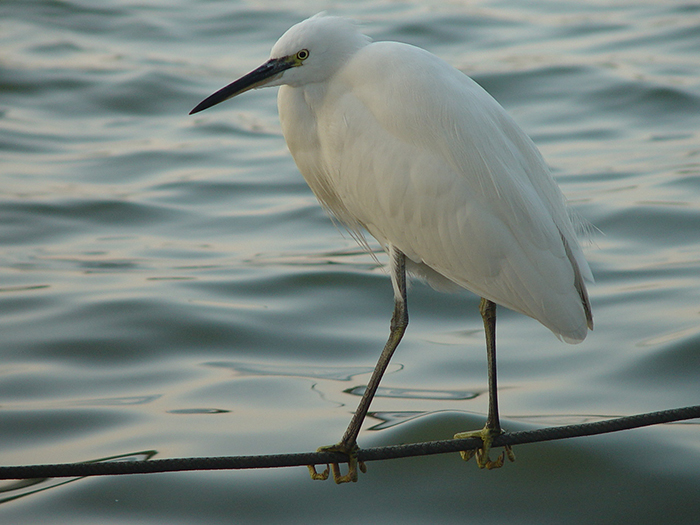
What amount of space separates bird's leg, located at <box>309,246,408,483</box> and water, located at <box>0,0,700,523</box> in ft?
4.63

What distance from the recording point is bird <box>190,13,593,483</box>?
9.30ft

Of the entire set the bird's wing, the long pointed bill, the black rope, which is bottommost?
the black rope

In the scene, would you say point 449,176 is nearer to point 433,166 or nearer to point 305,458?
point 433,166

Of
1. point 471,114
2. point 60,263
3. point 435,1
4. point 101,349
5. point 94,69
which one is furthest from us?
point 435,1

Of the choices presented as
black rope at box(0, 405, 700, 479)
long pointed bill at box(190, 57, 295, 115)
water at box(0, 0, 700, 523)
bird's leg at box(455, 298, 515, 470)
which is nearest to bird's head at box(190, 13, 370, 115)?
long pointed bill at box(190, 57, 295, 115)

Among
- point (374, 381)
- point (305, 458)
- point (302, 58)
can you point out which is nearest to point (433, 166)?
point (302, 58)

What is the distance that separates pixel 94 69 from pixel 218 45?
2.41 m

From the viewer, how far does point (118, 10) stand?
18297 mm

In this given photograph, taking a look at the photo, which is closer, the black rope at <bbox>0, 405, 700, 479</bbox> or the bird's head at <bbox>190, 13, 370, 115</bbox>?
the black rope at <bbox>0, 405, 700, 479</bbox>

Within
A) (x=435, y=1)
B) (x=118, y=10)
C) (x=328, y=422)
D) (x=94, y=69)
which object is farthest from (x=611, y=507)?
(x=118, y=10)

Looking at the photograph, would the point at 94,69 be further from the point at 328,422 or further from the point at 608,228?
the point at 328,422

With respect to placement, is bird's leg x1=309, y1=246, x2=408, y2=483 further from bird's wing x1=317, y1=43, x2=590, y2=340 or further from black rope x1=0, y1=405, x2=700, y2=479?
bird's wing x1=317, y1=43, x2=590, y2=340

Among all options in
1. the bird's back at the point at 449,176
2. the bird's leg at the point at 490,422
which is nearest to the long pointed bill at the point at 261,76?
the bird's back at the point at 449,176

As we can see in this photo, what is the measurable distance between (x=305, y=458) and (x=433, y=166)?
1061mm
